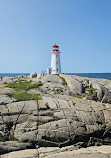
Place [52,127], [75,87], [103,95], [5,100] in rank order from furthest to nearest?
[75,87] < [103,95] < [5,100] < [52,127]

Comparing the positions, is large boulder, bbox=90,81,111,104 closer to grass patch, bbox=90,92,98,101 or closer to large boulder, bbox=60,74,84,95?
grass patch, bbox=90,92,98,101

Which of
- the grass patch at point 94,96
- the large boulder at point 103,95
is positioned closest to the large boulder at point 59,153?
the grass patch at point 94,96

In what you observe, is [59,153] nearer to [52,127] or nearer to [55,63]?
[52,127]

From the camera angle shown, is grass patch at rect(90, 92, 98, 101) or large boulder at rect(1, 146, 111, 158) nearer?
large boulder at rect(1, 146, 111, 158)

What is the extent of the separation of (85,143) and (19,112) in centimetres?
1023

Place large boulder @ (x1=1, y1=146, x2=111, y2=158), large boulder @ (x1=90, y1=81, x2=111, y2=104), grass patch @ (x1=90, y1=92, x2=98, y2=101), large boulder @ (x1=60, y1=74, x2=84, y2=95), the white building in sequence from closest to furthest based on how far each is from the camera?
large boulder @ (x1=1, y1=146, x2=111, y2=158) < grass patch @ (x1=90, y1=92, x2=98, y2=101) < large boulder @ (x1=90, y1=81, x2=111, y2=104) < large boulder @ (x1=60, y1=74, x2=84, y2=95) < the white building

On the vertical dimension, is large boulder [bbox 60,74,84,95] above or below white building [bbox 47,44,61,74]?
below

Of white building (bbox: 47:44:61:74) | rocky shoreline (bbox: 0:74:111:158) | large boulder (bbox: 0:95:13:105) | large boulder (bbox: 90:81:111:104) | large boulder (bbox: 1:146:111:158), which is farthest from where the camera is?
white building (bbox: 47:44:61:74)

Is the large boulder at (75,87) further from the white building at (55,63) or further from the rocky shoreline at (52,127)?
the white building at (55,63)

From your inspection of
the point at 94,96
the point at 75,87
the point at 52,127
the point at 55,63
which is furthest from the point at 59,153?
the point at 55,63

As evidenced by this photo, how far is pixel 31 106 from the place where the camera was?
2073cm

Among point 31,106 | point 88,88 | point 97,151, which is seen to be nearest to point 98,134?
point 97,151

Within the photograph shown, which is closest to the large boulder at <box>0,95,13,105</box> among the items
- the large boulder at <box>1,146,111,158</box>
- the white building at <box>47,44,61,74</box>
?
the large boulder at <box>1,146,111,158</box>

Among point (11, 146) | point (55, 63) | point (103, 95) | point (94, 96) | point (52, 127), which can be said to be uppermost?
point (55, 63)
